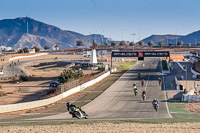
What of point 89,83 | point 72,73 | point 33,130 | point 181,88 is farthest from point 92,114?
point 72,73

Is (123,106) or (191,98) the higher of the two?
(191,98)

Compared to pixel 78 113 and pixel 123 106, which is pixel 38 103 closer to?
pixel 123 106

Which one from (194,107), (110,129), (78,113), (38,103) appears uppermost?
(78,113)

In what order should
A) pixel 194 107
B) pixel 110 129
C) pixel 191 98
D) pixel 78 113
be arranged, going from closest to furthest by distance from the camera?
pixel 110 129 → pixel 78 113 → pixel 194 107 → pixel 191 98

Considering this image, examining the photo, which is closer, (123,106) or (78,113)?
(78,113)

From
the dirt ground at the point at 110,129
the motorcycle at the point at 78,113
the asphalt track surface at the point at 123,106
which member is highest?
the motorcycle at the point at 78,113

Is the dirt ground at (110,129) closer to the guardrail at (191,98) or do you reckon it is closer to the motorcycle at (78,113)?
the motorcycle at (78,113)

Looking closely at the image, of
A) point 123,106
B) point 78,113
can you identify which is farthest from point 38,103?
point 78,113

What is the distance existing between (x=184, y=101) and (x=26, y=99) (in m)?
21.1

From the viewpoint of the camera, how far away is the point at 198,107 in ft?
116

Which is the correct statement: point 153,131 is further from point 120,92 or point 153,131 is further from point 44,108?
point 120,92

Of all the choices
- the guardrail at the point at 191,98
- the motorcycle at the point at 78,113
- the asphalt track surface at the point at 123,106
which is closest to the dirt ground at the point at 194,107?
the guardrail at the point at 191,98

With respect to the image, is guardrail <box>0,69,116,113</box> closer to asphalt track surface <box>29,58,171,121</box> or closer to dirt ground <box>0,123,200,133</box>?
asphalt track surface <box>29,58,171,121</box>

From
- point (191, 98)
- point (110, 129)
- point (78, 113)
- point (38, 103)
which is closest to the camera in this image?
point (110, 129)
